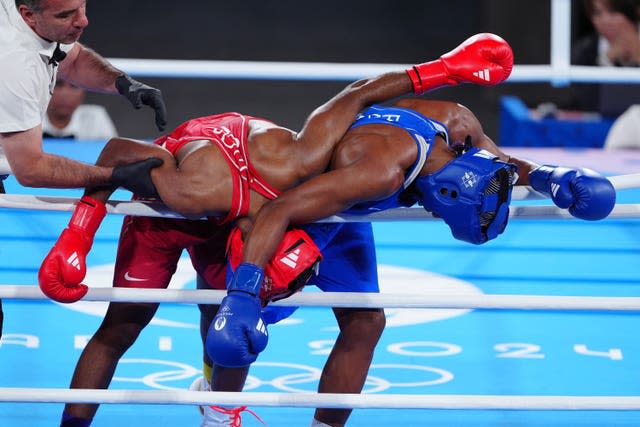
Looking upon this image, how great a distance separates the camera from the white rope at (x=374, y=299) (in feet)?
7.52

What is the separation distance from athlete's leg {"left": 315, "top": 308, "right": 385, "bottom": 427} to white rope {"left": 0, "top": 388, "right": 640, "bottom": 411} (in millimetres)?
354

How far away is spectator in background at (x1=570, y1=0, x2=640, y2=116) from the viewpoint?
590cm

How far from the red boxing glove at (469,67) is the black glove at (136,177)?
2.20 ft

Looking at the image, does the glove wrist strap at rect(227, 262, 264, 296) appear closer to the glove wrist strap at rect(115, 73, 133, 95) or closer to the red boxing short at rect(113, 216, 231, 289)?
the red boxing short at rect(113, 216, 231, 289)

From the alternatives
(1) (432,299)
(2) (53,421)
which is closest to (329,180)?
(1) (432,299)

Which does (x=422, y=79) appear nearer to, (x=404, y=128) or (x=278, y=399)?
(x=404, y=128)

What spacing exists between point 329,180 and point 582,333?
141 centimetres

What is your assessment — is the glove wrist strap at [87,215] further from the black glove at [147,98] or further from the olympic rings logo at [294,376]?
the olympic rings logo at [294,376]

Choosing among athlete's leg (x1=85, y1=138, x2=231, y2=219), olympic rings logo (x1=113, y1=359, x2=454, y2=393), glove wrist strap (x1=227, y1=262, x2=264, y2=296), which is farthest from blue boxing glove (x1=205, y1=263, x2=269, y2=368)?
olympic rings logo (x1=113, y1=359, x2=454, y2=393)

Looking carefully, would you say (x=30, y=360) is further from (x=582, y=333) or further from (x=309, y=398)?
(x=582, y=333)

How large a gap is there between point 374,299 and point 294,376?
0.81m

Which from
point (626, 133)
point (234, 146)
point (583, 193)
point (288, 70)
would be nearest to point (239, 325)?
point (234, 146)

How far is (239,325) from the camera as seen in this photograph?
2.14m

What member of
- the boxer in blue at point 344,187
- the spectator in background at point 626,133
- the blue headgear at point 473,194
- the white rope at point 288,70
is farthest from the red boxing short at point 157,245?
the spectator in background at point 626,133
